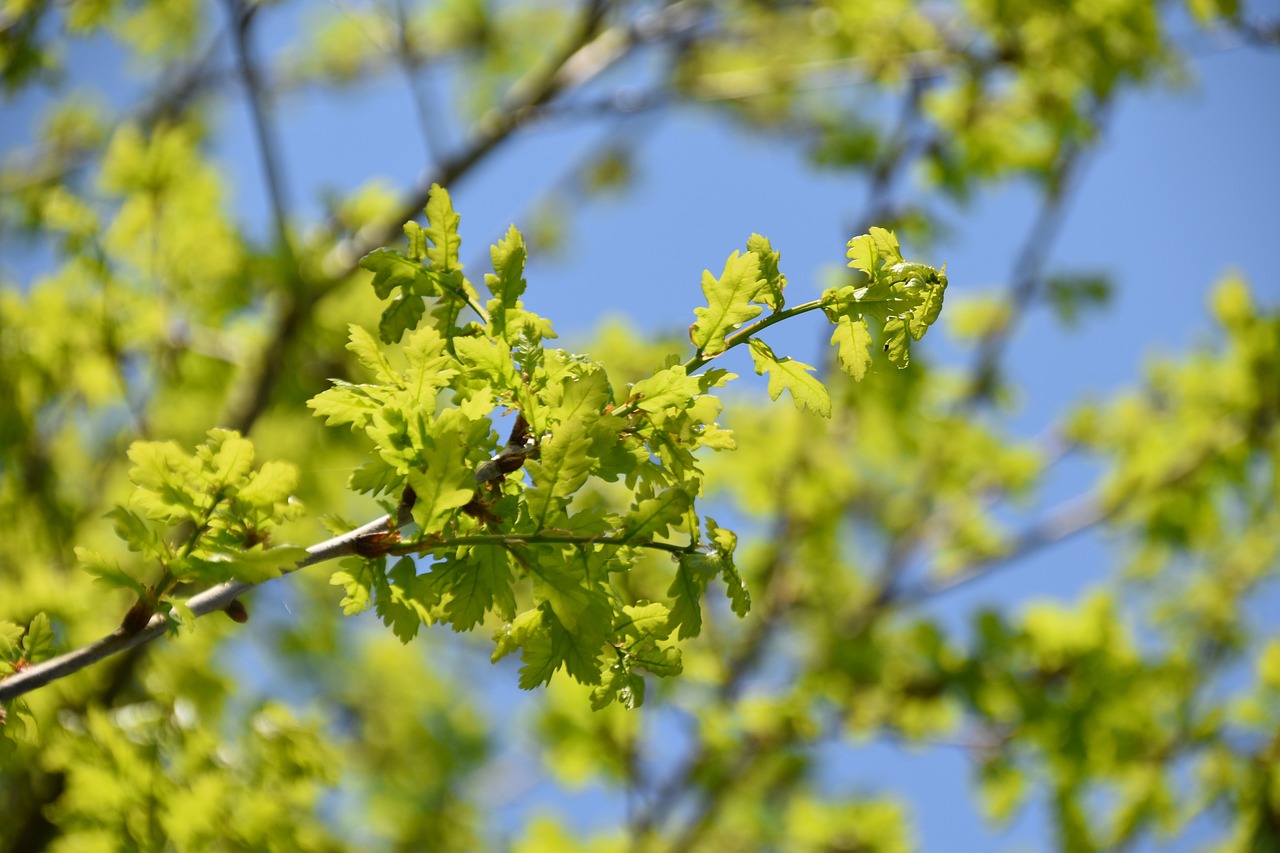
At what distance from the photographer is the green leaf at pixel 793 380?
4.85 ft

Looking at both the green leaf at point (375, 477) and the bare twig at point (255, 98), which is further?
the bare twig at point (255, 98)

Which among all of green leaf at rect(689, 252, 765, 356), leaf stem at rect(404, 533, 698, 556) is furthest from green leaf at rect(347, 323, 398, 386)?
green leaf at rect(689, 252, 765, 356)

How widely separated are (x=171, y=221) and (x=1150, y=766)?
18.3 ft

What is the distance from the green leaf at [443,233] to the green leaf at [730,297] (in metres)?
0.41

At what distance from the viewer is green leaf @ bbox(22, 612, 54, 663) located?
1495 mm

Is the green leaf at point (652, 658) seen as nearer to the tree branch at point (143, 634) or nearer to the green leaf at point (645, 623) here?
the green leaf at point (645, 623)

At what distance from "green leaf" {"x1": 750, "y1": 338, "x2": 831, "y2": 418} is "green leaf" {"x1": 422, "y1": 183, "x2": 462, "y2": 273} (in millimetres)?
503

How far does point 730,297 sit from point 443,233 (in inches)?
18.5

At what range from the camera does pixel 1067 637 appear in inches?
183

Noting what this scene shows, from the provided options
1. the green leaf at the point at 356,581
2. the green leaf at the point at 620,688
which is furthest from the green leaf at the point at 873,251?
the green leaf at the point at 356,581

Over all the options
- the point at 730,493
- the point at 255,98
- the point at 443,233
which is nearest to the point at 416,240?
the point at 443,233

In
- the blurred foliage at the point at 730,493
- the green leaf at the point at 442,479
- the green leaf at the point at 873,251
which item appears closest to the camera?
the green leaf at the point at 442,479

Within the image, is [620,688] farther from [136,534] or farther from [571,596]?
[136,534]

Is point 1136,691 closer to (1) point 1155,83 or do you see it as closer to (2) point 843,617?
(2) point 843,617
